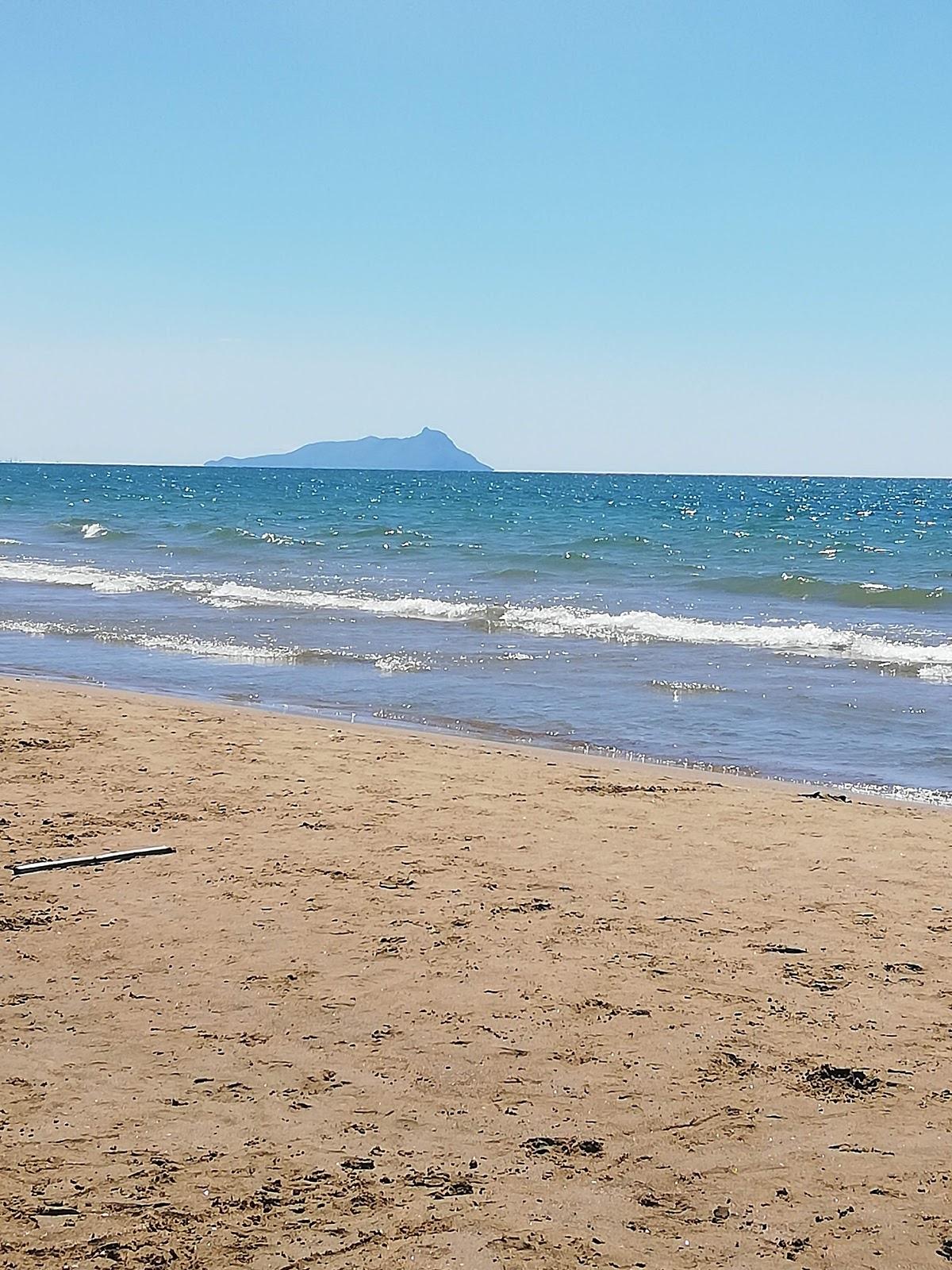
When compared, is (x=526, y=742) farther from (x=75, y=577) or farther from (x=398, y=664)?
(x=75, y=577)

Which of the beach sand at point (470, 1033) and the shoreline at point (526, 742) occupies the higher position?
the shoreline at point (526, 742)

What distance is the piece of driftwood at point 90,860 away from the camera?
596 cm

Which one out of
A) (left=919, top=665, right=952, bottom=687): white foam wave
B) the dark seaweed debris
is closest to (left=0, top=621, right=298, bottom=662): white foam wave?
(left=919, top=665, right=952, bottom=687): white foam wave

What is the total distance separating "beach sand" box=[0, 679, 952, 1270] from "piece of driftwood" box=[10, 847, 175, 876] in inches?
4.0

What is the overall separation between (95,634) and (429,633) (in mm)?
4497

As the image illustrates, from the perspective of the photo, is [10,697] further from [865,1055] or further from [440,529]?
[440,529]

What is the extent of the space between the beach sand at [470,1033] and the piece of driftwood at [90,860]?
103 millimetres

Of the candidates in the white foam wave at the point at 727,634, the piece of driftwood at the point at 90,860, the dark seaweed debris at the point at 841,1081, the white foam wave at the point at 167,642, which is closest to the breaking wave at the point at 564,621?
the white foam wave at the point at 727,634

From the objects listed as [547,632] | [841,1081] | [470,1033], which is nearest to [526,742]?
[470,1033]

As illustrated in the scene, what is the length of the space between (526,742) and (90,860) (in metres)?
4.82

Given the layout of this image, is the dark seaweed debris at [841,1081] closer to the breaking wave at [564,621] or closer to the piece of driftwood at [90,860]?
the piece of driftwood at [90,860]

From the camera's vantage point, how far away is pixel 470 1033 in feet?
14.4

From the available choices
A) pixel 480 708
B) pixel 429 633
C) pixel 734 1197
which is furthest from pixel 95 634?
pixel 734 1197

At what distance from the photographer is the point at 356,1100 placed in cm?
391
